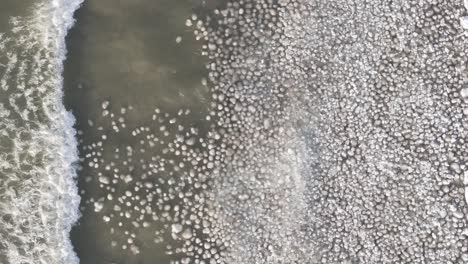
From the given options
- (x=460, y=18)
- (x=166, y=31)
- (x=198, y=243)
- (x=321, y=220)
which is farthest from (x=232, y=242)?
(x=460, y=18)

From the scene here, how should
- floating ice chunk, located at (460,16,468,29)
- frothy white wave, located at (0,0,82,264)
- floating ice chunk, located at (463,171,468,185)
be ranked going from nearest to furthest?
frothy white wave, located at (0,0,82,264) → floating ice chunk, located at (463,171,468,185) → floating ice chunk, located at (460,16,468,29)

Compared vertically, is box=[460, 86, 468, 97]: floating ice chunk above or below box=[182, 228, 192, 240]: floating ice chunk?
above

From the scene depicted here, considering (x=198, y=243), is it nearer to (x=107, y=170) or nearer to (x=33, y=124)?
(x=107, y=170)

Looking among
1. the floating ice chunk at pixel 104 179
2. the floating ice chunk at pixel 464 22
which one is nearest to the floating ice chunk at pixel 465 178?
the floating ice chunk at pixel 464 22

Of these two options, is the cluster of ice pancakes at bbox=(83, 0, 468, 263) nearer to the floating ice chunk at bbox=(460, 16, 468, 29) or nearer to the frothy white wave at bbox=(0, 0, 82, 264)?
the floating ice chunk at bbox=(460, 16, 468, 29)

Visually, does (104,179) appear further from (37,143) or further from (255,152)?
(255,152)

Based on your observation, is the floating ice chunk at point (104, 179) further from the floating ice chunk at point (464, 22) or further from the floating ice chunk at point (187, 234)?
the floating ice chunk at point (464, 22)

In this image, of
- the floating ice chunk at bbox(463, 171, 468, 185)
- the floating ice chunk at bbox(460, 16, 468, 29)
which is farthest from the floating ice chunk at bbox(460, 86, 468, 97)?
the floating ice chunk at bbox(463, 171, 468, 185)
